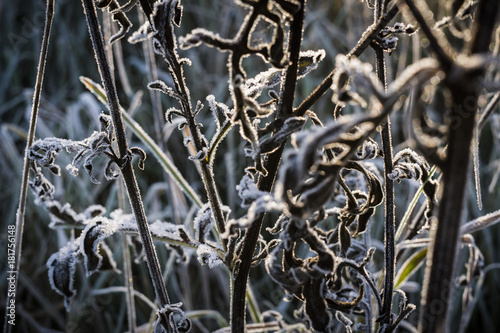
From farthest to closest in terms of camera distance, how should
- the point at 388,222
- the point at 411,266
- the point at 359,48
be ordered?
the point at 411,266 → the point at 388,222 → the point at 359,48

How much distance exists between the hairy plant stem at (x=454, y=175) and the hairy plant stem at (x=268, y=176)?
10.4 inches

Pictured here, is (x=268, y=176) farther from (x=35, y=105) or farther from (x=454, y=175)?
(x=35, y=105)

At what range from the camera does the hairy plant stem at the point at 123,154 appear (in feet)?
2.37

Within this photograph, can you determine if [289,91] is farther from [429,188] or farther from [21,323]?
[21,323]

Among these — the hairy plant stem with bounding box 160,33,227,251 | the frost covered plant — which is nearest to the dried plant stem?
the frost covered plant

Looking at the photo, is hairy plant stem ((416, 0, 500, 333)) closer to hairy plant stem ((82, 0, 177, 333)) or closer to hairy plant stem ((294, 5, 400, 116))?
hairy plant stem ((294, 5, 400, 116))

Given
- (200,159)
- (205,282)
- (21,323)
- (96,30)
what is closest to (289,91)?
(200,159)

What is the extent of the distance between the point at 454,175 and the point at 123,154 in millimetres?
514

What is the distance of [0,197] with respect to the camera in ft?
8.04

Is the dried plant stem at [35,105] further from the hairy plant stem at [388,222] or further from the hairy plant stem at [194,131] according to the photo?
the hairy plant stem at [388,222]

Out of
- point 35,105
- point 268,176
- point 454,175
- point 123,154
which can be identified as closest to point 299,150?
point 454,175

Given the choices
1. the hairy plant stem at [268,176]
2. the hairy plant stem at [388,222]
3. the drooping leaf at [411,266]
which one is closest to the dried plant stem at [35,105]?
the hairy plant stem at [268,176]

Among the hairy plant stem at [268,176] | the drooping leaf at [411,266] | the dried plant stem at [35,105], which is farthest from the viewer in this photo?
the drooping leaf at [411,266]

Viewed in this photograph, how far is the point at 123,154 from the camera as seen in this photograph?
2.56 ft
